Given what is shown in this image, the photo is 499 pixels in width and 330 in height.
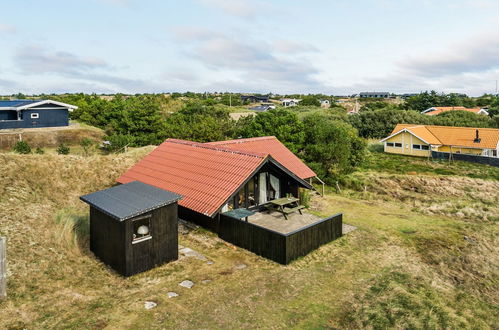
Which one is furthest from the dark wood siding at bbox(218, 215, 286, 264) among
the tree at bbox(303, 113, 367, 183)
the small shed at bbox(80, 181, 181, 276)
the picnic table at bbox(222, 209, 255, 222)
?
the tree at bbox(303, 113, 367, 183)

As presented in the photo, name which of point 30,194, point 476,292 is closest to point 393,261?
point 476,292

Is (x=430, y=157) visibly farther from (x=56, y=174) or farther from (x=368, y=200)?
(x=56, y=174)

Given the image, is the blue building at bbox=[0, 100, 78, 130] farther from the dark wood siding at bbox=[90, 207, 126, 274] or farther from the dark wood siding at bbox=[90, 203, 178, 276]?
the dark wood siding at bbox=[90, 203, 178, 276]

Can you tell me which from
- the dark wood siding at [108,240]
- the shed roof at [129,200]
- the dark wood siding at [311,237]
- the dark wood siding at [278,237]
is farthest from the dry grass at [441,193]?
the dark wood siding at [108,240]

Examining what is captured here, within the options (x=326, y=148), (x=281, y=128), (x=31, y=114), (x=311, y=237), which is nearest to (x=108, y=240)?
(x=311, y=237)

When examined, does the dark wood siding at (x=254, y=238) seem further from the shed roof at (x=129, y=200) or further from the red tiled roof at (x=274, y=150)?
the red tiled roof at (x=274, y=150)

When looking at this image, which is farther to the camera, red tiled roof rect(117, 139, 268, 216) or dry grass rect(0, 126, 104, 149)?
dry grass rect(0, 126, 104, 149)

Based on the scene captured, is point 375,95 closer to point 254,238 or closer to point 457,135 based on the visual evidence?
point 457,135
